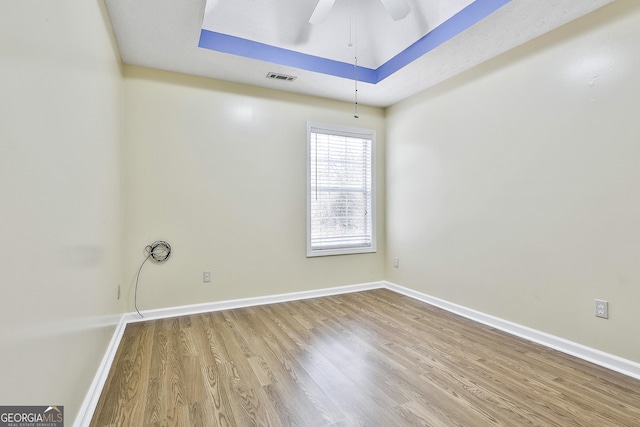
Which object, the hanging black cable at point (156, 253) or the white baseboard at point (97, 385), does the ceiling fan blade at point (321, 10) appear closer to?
the hanging black cable at point (156, 253)

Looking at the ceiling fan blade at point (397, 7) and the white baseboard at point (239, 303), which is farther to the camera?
the white baseboard at point (239, 303)

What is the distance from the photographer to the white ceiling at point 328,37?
2350mm

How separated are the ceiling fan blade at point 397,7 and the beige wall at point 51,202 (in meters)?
2.00

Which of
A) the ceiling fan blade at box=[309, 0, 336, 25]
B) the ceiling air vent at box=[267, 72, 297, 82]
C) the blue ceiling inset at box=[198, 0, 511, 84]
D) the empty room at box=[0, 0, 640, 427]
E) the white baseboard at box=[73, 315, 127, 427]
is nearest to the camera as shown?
the empty room at box=[0, 0, 640, 427]

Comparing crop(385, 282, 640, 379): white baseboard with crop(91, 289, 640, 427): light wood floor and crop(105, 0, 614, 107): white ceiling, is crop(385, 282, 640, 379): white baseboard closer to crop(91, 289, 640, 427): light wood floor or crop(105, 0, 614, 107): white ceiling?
crop(91, 289, 640, 427): light wood floor

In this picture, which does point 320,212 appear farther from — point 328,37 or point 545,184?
point 545,184

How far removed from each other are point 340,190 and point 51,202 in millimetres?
3263

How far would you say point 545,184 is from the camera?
2.55 metres

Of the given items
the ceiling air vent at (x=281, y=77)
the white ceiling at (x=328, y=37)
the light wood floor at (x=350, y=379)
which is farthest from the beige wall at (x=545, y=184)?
the ceiling air vent at (x=281, y=77)

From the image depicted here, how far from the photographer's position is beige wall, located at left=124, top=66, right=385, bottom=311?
3121 mm

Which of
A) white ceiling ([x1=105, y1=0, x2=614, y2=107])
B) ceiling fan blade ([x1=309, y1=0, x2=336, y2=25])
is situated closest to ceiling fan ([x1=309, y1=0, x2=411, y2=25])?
ceiling fan blade ([x1=309, y1=0, x2=336, y2=25])

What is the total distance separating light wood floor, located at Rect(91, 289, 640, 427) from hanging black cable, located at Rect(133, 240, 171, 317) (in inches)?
14.6

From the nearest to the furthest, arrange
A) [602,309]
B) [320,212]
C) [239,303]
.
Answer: [602,309] < [239,303] < [320,212]

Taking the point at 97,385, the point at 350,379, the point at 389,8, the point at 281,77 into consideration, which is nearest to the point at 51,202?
the point at 97,385
